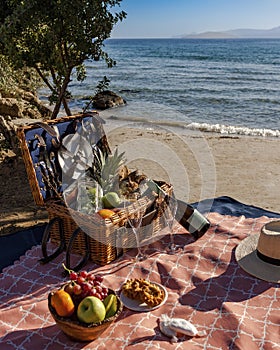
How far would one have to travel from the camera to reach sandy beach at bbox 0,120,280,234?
6.10 meters

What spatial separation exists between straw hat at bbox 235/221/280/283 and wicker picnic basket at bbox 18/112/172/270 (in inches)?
36.0

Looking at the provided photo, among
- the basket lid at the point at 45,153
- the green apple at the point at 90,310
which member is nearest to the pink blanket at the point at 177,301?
the green apple at the point at 90,310

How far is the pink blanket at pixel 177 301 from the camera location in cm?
274

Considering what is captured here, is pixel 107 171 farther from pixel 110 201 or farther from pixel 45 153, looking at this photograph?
pixel 45 153

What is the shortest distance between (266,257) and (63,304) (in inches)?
67.4

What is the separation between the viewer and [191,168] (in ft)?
26.2

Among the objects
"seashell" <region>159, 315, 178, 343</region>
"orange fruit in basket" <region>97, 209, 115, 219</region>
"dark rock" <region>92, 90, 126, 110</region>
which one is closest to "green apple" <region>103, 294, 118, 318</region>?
"seashell" <region>159, 315, 178, 343</region>

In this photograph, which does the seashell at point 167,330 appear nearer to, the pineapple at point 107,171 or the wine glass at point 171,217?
the wine glass at point 171,217

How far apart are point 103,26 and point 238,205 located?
314 cm

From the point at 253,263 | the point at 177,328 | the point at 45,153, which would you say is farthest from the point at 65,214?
the point at 253,263

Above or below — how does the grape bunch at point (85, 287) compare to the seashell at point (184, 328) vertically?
above

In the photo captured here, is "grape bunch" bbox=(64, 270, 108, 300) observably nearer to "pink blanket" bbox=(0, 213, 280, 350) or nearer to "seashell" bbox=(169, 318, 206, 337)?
"pink blanket" bbox=(0, 213, 280, 350)

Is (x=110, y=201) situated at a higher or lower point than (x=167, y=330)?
higher

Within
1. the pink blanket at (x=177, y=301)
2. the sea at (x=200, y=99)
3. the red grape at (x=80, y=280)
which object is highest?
the red grape at (x=80, y=280)
